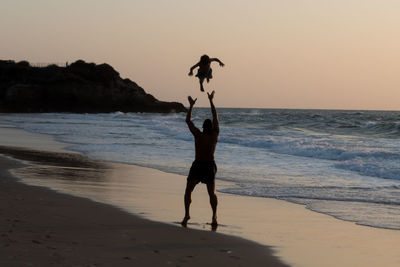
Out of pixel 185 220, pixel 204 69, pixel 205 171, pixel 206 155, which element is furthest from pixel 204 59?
pixel 185 220

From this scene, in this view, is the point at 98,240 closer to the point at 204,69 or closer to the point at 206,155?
the point at 206,155

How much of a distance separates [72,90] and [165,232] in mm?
100441

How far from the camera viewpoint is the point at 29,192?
33.8 ft

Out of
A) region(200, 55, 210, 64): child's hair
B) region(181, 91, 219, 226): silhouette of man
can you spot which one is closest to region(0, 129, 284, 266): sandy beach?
region(181, 91, 219, 226): silhouette of man

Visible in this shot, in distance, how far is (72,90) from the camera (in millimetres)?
105625

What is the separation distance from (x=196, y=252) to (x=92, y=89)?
10276 centimetres

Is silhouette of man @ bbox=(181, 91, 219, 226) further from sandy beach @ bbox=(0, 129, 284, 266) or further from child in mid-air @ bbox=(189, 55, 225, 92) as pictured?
sandy beach @ bbox=(0, 129, 284, 266)

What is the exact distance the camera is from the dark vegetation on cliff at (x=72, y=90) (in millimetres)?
100875

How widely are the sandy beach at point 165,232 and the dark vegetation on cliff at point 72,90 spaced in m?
89.7

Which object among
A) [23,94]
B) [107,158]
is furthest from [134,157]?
[23,94]

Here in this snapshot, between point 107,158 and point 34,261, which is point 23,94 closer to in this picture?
point 107,158

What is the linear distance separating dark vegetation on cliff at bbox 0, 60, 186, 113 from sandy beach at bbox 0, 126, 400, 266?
89.7 meters

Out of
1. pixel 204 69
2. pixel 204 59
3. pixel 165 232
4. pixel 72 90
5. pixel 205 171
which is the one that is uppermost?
pixel 72 90

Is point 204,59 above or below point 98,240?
above
